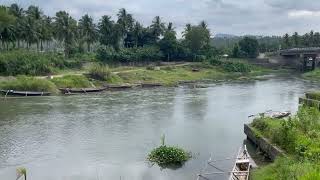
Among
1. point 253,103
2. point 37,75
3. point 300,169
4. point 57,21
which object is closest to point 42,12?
point 57,21

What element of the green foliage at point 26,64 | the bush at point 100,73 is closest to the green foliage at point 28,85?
the green foliage at point 26,64

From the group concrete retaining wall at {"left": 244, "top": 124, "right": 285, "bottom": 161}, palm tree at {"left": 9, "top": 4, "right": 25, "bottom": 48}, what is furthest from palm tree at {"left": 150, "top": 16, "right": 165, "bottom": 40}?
concrete retaining wall at {"left": 244, "top": 124, "right": 285, "bottom": 161}

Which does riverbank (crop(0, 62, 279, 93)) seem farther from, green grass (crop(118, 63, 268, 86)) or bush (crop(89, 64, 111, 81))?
bush (crop(89, 64, 111, 81))

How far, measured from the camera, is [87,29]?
120688mm

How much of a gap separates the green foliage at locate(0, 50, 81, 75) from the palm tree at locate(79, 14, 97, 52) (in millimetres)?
24761

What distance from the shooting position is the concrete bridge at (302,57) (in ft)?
440

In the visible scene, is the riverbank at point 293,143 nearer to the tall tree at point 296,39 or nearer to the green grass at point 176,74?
the green grass at point 176,74

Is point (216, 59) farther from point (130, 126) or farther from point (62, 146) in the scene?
point (62, 146)

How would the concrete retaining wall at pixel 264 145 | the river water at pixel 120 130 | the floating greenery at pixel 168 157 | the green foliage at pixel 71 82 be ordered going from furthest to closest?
the green foliage at pixel 71 82 < the floating greenery at pixel 168 157 < the river water at pixel 120 130 < the concrete retaining wall at pixel 264 145

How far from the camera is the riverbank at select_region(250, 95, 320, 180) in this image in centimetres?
2408

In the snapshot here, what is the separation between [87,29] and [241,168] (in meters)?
95.2

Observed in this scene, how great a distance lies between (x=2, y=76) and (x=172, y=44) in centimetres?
5393

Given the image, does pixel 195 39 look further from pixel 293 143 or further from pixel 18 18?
pixel 293 143

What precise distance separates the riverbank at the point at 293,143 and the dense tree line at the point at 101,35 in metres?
71.9
